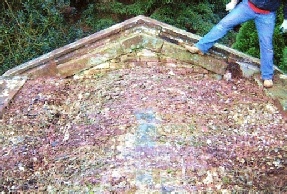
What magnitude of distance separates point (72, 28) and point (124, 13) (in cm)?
107

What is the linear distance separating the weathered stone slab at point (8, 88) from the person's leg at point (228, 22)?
227cm

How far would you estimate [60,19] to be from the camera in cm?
723

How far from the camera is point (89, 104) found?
4695 mm

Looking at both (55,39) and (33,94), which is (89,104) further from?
(55,39)

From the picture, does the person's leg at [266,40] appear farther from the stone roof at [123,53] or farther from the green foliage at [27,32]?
the green foliage at [27,32]

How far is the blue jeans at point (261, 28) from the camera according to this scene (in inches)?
175

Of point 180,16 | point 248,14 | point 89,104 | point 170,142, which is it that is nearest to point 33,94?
point 89,104

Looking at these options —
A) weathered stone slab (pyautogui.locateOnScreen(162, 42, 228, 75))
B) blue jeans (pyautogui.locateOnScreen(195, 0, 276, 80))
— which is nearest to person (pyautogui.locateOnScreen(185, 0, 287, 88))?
blue jeans (pyautogui.locateOnScreen(195, 0, 276, 80))

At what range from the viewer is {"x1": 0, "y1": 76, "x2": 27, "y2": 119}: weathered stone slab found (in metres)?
4.63

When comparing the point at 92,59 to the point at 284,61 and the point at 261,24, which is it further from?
the point at 284,61

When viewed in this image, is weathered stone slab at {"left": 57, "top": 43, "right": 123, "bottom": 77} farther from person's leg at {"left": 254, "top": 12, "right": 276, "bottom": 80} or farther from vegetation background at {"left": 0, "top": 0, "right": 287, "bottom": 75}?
vegetation background at {"left": 0, "top": 0, "right": 287, "bottom": 75}

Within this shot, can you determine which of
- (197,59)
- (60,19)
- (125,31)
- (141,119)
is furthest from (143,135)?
(60,19)

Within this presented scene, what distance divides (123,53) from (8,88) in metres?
1.50

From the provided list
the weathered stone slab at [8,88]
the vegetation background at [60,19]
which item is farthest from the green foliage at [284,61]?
the weathered stone slab at [8,88]
